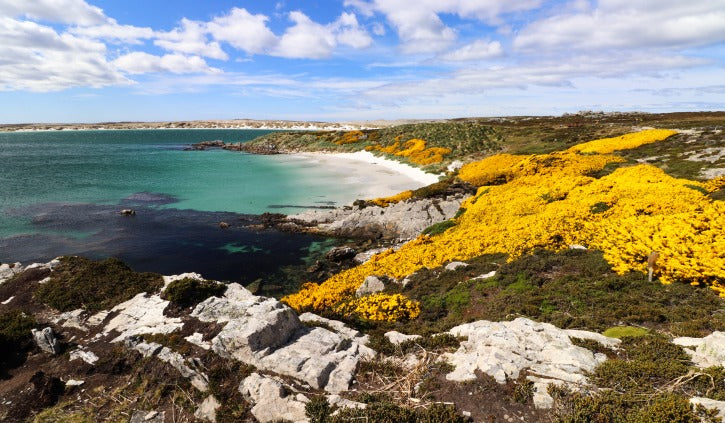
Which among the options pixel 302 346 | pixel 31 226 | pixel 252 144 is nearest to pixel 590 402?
pixel 302 346

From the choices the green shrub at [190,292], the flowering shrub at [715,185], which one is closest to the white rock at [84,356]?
the green shrub at [190,292]

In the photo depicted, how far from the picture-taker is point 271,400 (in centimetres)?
962

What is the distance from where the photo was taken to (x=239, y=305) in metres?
13.4

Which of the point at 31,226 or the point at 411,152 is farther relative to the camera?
the point at 411,152

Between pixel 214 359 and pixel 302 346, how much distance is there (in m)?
2.70

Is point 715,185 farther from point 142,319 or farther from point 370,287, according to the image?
point 142,319

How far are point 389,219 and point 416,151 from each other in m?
53.0

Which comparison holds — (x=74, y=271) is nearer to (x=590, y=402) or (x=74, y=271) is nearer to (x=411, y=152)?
(x=590, y=402)

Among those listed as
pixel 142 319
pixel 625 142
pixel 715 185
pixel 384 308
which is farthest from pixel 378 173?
pixel 142 319

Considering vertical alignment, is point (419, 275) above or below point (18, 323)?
below

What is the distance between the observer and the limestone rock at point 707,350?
898 cm

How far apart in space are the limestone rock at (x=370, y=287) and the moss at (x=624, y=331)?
38.4 feet

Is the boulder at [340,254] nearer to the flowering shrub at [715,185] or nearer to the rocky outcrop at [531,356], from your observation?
the rocky outcrop at [531,356]

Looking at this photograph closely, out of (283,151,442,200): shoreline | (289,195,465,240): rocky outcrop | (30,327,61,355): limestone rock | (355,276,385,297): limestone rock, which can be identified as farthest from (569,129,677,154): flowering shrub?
(30,327,61,355): limestone rock
